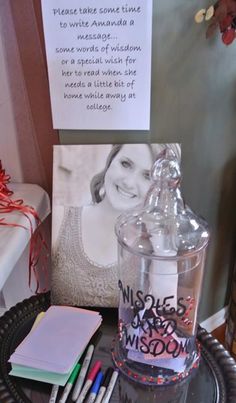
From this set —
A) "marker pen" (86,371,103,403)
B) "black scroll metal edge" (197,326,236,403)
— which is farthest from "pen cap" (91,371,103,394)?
"black scroll metal edge" (197,326,236,403)

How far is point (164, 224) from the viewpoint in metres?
0.67

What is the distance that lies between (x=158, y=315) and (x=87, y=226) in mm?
272

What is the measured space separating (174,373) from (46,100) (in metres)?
0.57

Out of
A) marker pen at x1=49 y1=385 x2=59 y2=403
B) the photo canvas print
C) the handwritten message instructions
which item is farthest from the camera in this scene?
the photo canvas print

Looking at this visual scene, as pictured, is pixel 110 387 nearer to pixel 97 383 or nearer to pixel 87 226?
pixel 97 383

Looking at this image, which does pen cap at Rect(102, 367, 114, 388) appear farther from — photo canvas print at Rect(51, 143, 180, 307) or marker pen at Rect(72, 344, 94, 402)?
photo canvas print at Rect(51, 143, 180, 307)

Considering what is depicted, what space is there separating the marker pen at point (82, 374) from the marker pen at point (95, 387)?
0.02 metres

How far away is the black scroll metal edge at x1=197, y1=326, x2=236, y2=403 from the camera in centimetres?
60

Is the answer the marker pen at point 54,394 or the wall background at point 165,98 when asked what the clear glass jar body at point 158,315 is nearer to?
the marker pen at point 54,394

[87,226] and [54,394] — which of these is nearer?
[54,394]

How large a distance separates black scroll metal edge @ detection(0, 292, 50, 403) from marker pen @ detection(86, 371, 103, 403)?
0.10 metres

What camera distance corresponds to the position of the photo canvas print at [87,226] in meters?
0.79

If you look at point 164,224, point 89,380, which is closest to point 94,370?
point 89,380

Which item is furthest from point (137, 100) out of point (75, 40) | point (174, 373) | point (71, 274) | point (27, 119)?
point (174, 373)
